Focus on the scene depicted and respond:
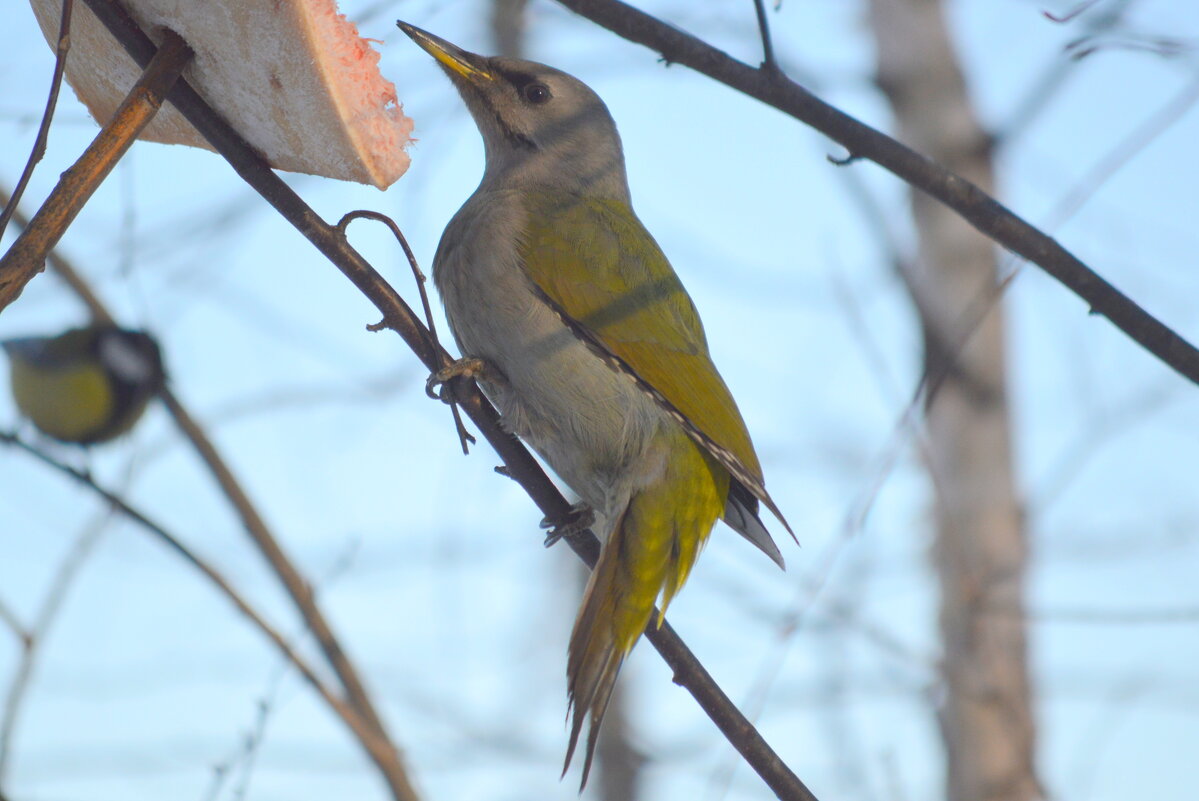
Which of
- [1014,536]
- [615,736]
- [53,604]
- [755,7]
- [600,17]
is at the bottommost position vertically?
[53,604]

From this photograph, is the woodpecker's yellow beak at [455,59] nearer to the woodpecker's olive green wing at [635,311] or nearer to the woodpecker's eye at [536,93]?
the woodpecker's eye at [536,93]

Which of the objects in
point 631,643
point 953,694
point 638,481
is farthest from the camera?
point 953,694

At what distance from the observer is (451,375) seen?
245 centimetres

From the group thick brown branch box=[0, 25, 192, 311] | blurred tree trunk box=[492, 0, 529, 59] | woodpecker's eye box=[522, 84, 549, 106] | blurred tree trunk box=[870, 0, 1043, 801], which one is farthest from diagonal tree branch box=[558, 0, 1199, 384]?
blurred tree trunk box=[492, 0, 529, 59]

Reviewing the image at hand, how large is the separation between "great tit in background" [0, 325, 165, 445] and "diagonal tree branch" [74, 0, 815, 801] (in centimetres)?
128

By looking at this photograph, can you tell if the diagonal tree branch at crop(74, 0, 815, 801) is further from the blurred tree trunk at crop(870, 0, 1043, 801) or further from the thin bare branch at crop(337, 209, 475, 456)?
the blurred tree trunk at crop(870, 0, 1043, 801)

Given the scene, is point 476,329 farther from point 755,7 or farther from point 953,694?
point 953,694

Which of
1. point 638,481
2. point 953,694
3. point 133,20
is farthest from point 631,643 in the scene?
point 953,694

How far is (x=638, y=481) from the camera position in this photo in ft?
10.1

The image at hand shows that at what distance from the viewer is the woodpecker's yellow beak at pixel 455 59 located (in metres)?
3.86

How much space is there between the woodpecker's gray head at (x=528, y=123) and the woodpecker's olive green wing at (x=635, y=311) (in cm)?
35

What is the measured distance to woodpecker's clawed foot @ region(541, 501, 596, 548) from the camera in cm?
284

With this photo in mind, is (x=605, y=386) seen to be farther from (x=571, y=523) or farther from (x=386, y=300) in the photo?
(x=386, y=300)

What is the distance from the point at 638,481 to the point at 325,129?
129 cm
